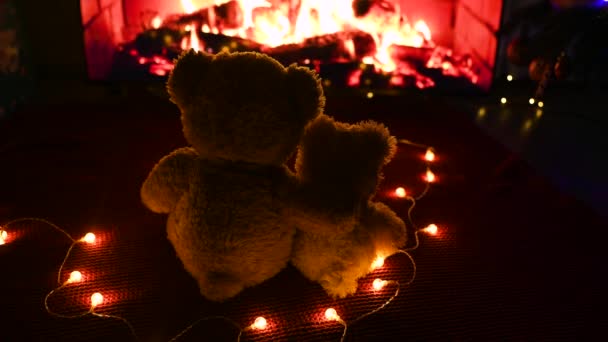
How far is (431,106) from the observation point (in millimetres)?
2135

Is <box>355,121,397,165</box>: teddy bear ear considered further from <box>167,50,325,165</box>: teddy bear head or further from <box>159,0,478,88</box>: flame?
<box>159,0,478,88</box>: flame

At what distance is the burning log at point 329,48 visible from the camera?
7.43 ft

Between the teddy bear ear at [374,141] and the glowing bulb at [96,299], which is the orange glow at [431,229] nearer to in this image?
the teddy bear ear at [374,141]

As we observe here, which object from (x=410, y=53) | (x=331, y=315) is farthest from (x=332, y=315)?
(x=410, y=53)

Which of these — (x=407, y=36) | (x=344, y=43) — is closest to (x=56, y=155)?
(x=344, y=43)

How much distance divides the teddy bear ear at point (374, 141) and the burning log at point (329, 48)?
1.35m

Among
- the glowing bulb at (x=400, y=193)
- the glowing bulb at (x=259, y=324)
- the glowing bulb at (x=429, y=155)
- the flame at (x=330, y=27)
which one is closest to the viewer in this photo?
the glowing bulb at (x=259, y=324)

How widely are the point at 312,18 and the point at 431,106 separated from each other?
0.66 m

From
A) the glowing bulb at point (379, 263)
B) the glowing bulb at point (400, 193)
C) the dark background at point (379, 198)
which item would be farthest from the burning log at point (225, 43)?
the glowing bulb at point (379, 263)

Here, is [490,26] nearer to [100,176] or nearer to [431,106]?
[431,106]

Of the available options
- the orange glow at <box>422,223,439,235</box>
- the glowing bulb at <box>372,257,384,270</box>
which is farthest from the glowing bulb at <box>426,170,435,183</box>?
the glowing bulb at <box>372,257,384,270</box>

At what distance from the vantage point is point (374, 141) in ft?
3.15

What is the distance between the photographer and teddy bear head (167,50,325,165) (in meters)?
0.93

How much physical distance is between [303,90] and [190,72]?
20 centimetres
